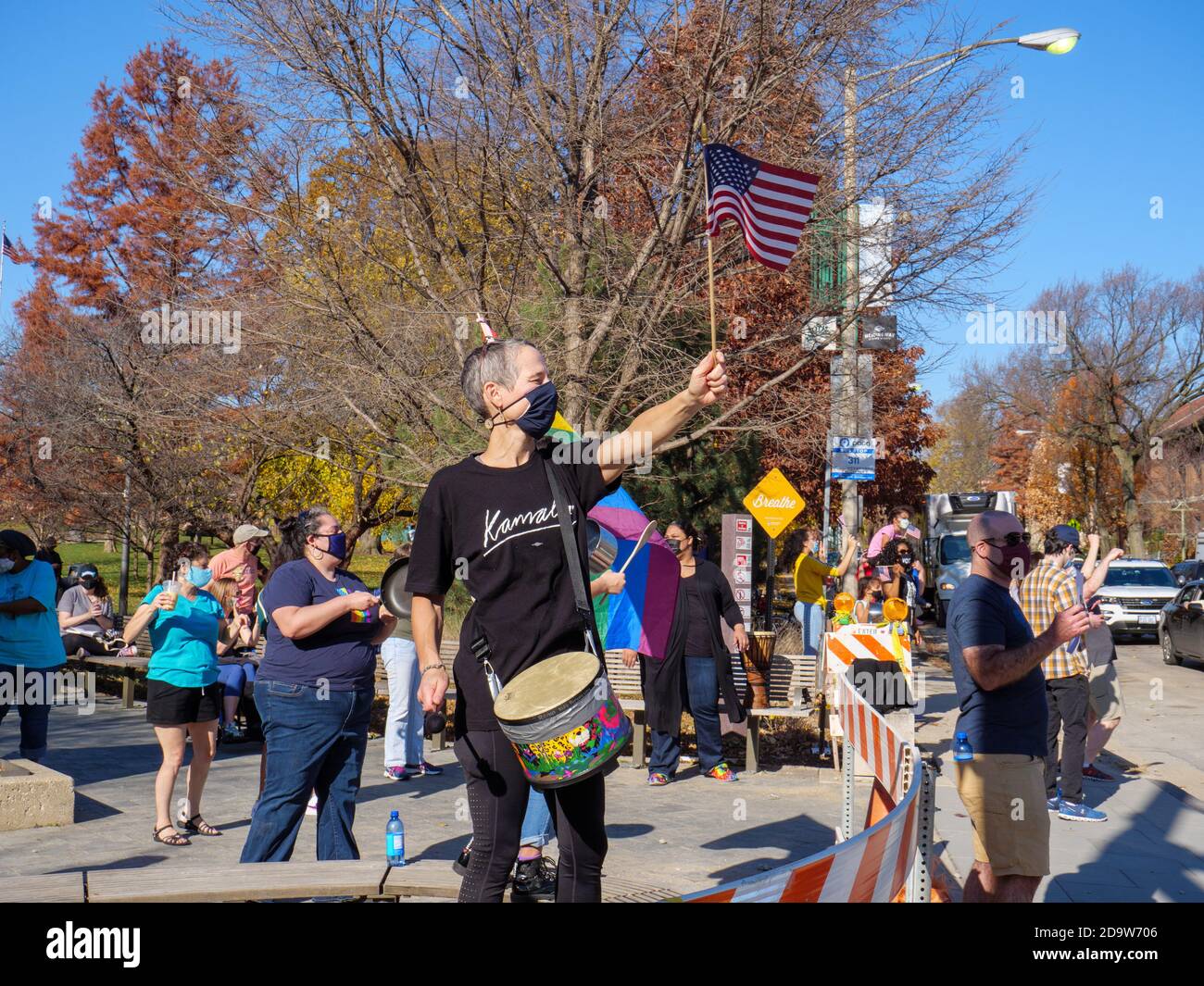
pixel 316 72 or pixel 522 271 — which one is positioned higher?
pixel 316 72

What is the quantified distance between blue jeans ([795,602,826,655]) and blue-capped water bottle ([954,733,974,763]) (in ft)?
35.7

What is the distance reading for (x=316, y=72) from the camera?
36.6 feet

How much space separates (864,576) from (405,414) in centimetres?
817

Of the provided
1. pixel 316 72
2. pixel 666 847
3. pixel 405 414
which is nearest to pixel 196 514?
pixel 405 414

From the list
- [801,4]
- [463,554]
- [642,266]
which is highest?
[801,4]

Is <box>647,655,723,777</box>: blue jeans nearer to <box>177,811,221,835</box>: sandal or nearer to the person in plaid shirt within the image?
the person in plaid shirt

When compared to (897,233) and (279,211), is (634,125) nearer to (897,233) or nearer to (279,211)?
(897,233)

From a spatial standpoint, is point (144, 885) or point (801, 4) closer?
point (144, 885)

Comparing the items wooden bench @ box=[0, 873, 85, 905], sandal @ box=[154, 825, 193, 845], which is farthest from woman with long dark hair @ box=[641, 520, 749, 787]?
wooden bench @ box=[0, 873, 85, 905]

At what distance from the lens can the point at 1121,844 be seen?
26.1 ft

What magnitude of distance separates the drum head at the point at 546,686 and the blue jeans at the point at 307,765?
7.82 feet

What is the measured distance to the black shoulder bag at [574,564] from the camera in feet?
11.4

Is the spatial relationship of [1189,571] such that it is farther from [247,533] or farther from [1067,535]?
[247,533]
